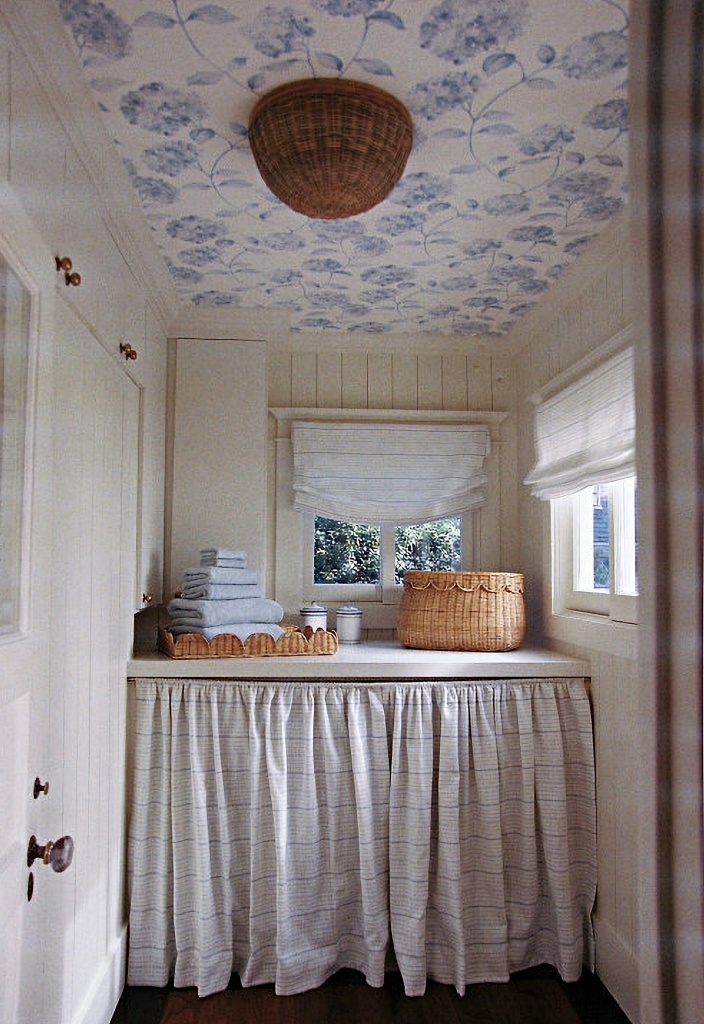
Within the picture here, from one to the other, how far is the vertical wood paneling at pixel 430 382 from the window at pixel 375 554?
53 cm

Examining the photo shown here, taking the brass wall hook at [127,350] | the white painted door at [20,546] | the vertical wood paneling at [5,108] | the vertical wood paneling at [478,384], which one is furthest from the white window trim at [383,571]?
the vertical wood paneling at [5,108]

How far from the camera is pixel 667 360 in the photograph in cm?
77

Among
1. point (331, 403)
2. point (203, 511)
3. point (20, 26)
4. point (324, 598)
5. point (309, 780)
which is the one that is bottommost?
point (309, 780)

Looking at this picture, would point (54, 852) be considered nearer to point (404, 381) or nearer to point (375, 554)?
point (375, 554)

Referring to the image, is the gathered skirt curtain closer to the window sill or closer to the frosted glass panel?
the window sill

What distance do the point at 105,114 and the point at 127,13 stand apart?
376 millimetres

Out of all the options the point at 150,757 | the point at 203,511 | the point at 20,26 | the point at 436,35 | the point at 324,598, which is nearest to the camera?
the point at 20,26

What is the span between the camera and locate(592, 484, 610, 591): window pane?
267 cm

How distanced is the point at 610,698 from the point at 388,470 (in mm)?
1442

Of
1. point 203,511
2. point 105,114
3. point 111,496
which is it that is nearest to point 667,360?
point 105,114

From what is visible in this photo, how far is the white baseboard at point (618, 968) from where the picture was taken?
2262 millimetres

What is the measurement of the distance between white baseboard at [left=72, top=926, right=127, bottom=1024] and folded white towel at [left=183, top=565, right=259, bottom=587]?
45.0 inches

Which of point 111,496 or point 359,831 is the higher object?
point 111,496

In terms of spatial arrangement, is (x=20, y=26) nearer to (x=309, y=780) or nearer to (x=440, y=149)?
(x=440, y=149)
